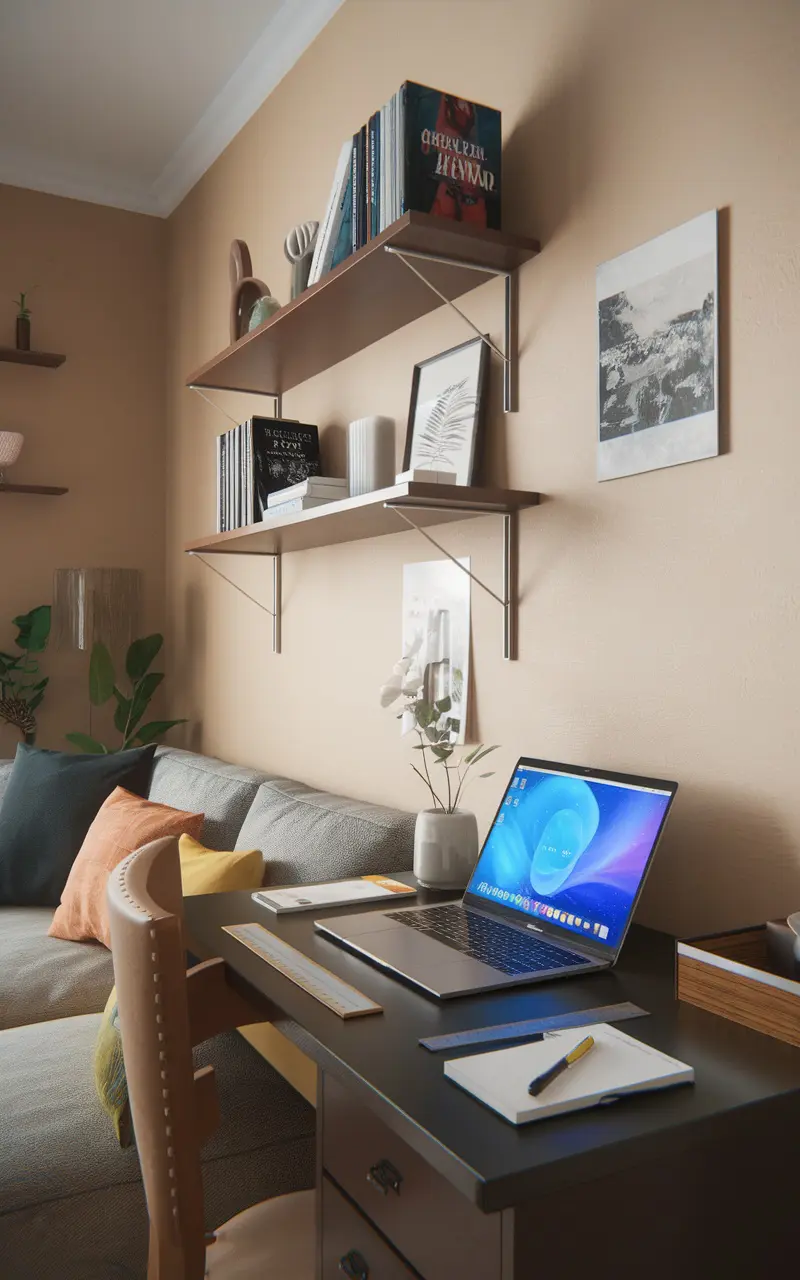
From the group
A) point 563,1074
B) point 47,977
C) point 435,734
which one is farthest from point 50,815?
point 563,1074

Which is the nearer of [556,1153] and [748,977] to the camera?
[556,1153]

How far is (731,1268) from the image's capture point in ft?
3.04

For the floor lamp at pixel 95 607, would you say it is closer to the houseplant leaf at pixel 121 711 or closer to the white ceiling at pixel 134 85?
the houseplant leaf at pixel 121 711

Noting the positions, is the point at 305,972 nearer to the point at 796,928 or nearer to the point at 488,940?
the point at 488,940

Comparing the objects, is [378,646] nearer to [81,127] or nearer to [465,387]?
[465,387]

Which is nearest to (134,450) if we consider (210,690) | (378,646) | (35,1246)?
(210,690)

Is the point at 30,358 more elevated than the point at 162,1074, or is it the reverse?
the point at 30,358

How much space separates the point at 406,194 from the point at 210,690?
6.87 feet

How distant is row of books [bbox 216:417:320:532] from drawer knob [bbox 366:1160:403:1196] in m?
1.62

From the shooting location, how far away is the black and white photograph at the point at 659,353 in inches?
53.6

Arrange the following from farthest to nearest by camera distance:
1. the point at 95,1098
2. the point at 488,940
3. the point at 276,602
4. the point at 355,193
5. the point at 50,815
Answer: the point at 276,602 < the point at 50,815 < the point at 355,193 < the point at 95,1098 < the point at 488,940

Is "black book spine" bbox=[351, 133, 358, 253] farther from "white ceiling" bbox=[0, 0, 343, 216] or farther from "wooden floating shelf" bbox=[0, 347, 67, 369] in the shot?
"wooden floating shelf" bbox=[0, 347, 67, 369]

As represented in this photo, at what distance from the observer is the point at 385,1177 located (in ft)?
3.21

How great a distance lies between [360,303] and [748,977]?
1489 mm
